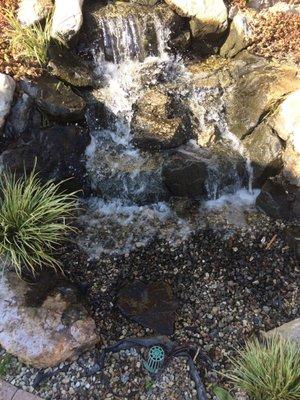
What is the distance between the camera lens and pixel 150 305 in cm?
444

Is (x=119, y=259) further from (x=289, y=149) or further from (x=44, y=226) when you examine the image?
(x=289, y=149)

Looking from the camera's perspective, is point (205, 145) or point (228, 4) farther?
point (228, 4)

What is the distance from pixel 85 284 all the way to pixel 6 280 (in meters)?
0.88

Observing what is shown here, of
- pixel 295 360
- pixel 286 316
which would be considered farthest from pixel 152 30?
pixel 295 360

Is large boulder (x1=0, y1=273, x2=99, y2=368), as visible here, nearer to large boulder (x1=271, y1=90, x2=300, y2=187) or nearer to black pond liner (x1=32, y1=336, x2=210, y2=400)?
black pond liner (x1=32, y1=336, x2=210, y2=400)

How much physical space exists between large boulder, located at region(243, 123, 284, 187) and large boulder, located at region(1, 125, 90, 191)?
2.40 m

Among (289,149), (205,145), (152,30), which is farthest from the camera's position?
(152,30)

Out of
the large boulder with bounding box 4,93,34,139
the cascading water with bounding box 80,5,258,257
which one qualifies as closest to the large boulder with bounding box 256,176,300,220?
the cascading water with bounding box 80,5,258,257

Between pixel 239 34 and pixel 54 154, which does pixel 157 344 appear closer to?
pixel 54 154

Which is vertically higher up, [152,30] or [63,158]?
[152,30]

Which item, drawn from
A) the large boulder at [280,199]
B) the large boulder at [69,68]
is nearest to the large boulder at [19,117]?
the large boulder at [69,68]

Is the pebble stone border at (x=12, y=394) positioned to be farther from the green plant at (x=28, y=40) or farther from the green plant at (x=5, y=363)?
the green plant at (x=28, y=40)

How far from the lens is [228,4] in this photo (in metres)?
6.82

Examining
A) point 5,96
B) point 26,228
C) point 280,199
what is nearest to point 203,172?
point 280,199
